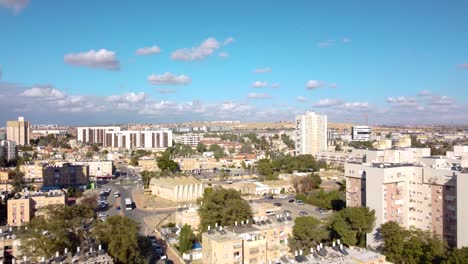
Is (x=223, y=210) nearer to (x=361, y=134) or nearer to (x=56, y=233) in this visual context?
(x=56, y=233)

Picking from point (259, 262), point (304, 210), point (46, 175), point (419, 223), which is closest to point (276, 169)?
point (304, 210)

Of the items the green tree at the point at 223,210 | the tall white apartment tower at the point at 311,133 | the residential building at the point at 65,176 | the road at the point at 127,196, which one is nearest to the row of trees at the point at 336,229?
the green tree at the point at 223,210

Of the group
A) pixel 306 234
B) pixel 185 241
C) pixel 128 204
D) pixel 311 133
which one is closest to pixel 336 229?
pixel 306 234

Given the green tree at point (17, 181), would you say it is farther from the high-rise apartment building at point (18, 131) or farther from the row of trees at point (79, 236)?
the high-rise apartment building at point (18, 131)

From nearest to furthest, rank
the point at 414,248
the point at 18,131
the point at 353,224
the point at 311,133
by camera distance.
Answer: the point at 414,248, the point at 353,224, the point at 311,133, the point at 18,131

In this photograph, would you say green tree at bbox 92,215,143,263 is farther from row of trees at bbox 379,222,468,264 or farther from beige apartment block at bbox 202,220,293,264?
row of trees at bbox 379,222,468,264

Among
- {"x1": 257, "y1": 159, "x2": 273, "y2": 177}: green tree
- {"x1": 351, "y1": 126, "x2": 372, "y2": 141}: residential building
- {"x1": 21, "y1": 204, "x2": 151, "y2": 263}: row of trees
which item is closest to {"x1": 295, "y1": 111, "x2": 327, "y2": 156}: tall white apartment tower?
{"x1": 257, "y1": 159, "x2": 273, "y2": 177}: green tree
